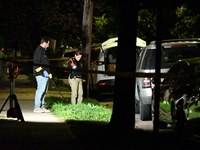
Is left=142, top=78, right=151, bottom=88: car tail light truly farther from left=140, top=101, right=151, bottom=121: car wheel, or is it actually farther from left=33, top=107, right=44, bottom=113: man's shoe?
left=33, top=107, right=44, bottom=113: man's shoe

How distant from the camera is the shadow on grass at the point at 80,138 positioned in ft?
27.9

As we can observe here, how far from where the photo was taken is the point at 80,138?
9211mm

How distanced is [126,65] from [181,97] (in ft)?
3.89

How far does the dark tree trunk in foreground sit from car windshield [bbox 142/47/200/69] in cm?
285

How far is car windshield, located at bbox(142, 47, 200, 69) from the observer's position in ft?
41.4

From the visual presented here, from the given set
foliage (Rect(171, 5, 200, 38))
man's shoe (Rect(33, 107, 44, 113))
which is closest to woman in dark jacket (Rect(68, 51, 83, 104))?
man's shoe (Rect(33, 107, 44, 113))

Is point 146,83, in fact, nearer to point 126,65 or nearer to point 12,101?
point 126,65

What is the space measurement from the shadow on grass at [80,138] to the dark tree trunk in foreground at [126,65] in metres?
0.25

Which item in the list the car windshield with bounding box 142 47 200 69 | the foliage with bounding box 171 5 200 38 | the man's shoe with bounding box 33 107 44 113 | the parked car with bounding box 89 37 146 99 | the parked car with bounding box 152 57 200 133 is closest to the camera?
the parked car with bounding box 152 57 200 133

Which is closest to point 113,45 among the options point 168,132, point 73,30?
point 73,30

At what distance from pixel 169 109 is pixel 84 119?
2787 millimetres

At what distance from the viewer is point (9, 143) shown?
867 cm

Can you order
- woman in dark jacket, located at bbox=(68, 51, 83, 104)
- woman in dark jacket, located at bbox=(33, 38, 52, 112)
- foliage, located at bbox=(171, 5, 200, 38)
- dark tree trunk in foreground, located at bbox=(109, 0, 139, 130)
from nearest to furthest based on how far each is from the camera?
dark tree trunk in foreground, located at bbox=(109, 0, 139, 130) < woman in dark jacket, located at bbox=(33, 38, 52, 112) < woman in dark jacket, located at bbox=(68, 51, 83, 104) < foliage, located at bbox=(171, 5, 200, 38)

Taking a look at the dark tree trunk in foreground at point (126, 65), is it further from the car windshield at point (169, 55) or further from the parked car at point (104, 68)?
the parked car at point (104, 68)
